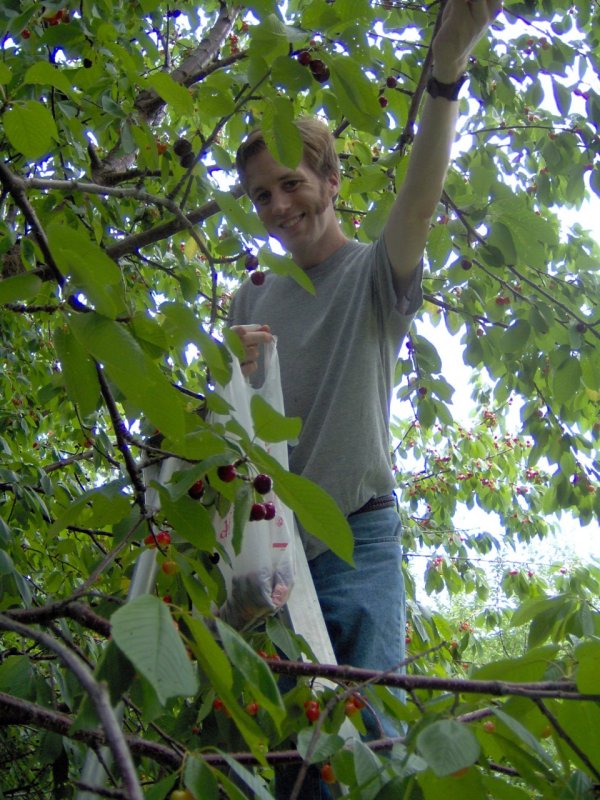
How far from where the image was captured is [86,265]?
0.81m

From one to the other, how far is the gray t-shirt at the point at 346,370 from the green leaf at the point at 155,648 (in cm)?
107

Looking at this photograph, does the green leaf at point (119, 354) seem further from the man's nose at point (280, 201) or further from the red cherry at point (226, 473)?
the man's nose at point (280, 201)

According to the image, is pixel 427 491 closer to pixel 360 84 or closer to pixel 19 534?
pixel 19 534

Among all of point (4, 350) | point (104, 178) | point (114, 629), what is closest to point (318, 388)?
point (114, 629)

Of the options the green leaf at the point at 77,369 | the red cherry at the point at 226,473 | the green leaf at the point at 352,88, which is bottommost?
the red cherry at the point at 226,473

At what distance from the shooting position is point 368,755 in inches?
31.1

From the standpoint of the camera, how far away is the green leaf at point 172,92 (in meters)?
1.38

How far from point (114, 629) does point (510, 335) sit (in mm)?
1860

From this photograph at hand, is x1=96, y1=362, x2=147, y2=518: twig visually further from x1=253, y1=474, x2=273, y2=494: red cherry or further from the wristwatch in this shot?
the wristwatch

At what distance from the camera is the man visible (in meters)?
1.54

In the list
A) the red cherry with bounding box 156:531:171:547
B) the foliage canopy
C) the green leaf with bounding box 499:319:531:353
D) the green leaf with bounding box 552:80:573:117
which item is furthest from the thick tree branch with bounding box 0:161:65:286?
the green leaf with bounding box 552:80:573:117

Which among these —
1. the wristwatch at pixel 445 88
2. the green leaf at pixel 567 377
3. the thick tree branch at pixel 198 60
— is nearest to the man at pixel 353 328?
the wristwatch at pixel 445 88

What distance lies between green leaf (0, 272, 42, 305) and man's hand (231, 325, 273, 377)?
28.0 inches

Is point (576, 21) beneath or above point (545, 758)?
above
